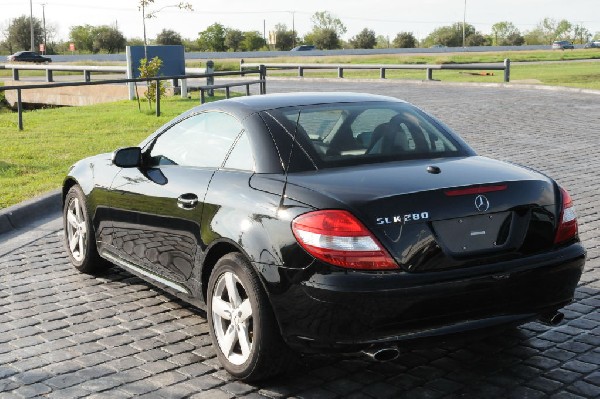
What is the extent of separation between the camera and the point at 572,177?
11.9 metres

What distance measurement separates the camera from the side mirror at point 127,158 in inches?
241

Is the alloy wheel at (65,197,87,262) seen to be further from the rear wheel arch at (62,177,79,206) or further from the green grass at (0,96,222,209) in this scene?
the green grass at (0,96,222,209)

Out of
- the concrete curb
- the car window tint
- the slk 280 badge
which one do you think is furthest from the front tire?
the concrete curb

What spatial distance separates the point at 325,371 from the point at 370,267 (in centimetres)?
94

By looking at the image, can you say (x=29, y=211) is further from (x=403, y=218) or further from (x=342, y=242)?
(x=403, y=218)

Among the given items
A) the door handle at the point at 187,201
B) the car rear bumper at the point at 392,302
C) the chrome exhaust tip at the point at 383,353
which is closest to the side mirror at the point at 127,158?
the door handle at the point at 187,201

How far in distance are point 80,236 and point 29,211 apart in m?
2.82

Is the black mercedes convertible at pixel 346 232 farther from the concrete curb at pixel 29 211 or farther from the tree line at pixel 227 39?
the tree line at pixel 227 39

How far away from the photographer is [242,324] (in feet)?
15.9

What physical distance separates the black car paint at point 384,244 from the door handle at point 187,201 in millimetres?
35

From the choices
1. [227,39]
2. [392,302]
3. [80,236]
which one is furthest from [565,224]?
[227,39]

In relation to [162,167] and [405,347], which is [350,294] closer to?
[405,347]

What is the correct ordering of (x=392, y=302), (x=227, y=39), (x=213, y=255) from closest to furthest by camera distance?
(x=392, y=302)
(x=213, y=255)
(x=227, y=39)

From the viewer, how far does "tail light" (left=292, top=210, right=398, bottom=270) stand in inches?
169
